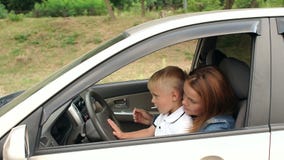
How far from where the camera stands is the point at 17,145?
6.98 feet

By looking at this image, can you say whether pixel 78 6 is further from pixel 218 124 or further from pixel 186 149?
pixel 186 149

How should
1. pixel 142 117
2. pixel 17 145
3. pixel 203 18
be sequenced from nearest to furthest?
pixel 17 145 → pixel 203 18 → pixel 142 117

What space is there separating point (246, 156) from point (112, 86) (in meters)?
2.08

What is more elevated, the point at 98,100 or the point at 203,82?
the point at 203,82

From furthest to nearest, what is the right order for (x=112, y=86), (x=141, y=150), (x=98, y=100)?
(x=112, y=86)
(x=98, y=100)
(x=141, y=150)

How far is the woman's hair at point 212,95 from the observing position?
2.68 m

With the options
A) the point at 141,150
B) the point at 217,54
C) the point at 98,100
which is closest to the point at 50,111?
the point at 141,150

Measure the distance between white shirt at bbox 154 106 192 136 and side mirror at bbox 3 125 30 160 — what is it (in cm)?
80

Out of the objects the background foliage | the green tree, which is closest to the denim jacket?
the green tree

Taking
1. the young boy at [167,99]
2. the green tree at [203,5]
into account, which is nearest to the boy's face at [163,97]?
the young boy at [167,99]

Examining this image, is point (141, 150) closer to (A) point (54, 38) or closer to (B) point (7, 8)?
(A) point (54, 38)

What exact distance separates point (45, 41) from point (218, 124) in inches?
492

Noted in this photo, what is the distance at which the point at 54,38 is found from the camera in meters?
14.8

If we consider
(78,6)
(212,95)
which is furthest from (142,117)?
(78,6)
